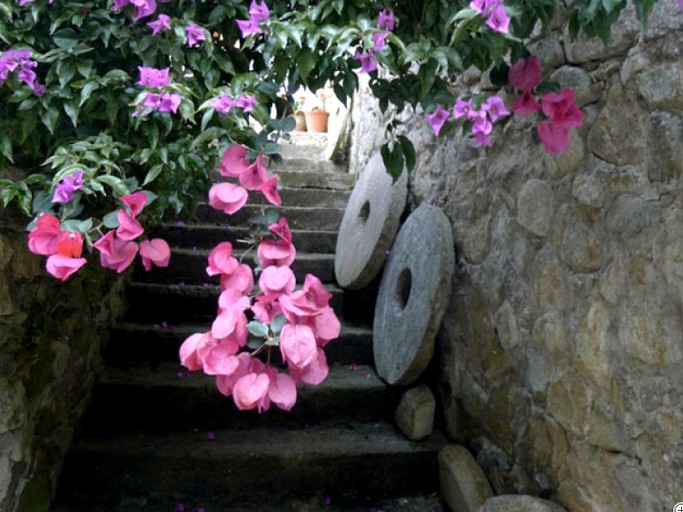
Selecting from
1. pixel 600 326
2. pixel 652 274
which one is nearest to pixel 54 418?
pixel 600 326

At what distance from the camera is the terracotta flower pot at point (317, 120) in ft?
15.5

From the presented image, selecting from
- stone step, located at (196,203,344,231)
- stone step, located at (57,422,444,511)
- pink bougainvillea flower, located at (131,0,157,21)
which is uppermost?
pink bougainvillea flower, located at (131,0,157,21)

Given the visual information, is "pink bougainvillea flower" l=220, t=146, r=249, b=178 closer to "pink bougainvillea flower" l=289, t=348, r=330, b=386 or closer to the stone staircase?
"pink bougainvillea flower" l=289, t=348, r=330, b=386

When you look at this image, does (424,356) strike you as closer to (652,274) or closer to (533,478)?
(533,478)

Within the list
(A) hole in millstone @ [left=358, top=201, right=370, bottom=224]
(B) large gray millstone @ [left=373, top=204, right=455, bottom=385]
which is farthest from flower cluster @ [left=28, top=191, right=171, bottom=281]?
(A) hole in millstone @ [left=358, top=201, right=370, bottom=224]

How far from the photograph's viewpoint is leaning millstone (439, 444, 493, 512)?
1621mm

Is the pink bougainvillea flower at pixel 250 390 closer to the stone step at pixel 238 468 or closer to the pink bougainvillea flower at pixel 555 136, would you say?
the pink bougainvillea flower at pixel 555 136

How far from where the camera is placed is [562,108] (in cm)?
107

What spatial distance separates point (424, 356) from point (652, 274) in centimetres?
93

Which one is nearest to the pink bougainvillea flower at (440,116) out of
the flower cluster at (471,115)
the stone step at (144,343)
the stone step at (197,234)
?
the flower cluster at (471,115)

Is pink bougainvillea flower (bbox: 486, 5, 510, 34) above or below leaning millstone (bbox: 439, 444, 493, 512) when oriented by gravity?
above

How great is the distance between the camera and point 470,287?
1.83 m

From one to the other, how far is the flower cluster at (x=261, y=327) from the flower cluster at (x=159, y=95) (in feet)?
0.58

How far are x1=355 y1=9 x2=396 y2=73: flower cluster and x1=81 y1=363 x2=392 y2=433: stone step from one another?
135cm
